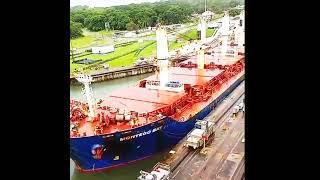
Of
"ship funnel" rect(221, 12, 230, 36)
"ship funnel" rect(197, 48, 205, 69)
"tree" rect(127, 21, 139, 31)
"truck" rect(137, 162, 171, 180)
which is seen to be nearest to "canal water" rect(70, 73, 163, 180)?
"truck" rect(137, 162, 171, 180)

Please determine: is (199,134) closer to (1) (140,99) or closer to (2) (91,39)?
(1) (140,99)

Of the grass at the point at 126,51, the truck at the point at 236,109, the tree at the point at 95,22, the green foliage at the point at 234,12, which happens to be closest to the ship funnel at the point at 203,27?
the green foliage at the point at 234,12

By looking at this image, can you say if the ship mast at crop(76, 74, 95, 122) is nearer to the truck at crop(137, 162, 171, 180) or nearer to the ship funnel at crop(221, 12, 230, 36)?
the truck at crop(137, 162, 171, 180)

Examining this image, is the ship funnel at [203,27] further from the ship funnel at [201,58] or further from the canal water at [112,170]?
the canal water at [112,170]

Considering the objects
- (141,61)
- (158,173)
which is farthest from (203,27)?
(158,173)

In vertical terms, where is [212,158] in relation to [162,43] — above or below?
below

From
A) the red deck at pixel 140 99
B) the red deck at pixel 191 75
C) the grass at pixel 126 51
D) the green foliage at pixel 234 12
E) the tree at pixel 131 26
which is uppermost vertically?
the green foliage at pixel 234 12
